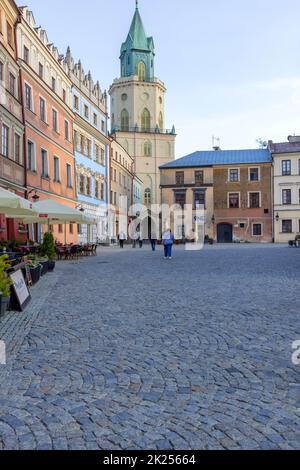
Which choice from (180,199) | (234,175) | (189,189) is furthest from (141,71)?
(234,175)

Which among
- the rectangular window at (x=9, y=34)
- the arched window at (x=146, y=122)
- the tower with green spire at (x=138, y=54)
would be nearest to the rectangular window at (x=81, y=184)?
the rectangular window at (x=9, y=34)

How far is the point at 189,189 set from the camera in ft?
184

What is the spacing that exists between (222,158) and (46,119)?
104 ft

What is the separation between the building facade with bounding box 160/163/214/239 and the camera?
55.6m

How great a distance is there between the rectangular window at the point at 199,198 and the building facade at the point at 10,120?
109 feet

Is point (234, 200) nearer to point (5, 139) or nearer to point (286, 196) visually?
point (286, 196)

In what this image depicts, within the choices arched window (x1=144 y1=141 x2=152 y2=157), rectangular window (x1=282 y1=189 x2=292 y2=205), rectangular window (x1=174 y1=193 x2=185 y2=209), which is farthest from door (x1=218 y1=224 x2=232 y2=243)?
arched window (x1=144 y1=141 x2=152 y2=157)

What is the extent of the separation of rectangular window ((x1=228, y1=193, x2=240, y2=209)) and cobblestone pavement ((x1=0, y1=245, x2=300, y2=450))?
1832 inches

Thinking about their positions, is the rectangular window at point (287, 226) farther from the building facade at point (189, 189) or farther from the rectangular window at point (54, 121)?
the rectangular window at point (54, 121)

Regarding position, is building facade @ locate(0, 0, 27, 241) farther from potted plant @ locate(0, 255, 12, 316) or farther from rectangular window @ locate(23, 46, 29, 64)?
potted plant @ locate(0, 255, 12, 316)

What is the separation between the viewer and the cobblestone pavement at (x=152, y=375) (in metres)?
3.41
